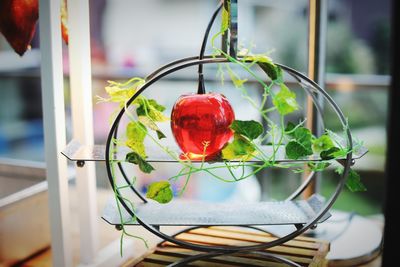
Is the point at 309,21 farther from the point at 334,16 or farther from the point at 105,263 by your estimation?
the point at 334,16

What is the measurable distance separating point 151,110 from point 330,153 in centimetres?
42

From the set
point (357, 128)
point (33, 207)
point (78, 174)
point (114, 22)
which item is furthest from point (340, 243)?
point (114, 22)

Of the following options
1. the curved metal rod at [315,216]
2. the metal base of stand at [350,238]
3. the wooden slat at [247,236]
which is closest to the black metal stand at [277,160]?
the curved metal rod at [315,216]

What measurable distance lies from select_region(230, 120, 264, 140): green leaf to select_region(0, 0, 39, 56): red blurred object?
594mm

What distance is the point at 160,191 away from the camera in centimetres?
A: 108

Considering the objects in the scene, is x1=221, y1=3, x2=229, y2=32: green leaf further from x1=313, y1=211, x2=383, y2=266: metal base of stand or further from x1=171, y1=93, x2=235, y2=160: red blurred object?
x1=313, y1=211, x2=383, y2=266: metal base of stand

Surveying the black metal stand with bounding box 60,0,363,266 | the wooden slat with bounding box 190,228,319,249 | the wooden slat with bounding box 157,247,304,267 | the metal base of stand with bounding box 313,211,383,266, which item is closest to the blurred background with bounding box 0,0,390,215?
the metal base of stand with bounding box 313,211,383,266

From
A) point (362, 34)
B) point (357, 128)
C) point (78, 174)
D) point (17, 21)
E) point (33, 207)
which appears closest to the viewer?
point (17, 21)

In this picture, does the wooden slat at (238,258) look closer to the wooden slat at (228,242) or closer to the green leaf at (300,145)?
the wooden slat at (228,242)

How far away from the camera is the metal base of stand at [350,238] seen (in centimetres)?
146

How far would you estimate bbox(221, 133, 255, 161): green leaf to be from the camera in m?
1.06

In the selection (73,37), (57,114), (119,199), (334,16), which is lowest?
(119,199)

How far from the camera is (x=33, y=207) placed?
4.86 ft

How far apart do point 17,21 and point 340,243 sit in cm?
116
